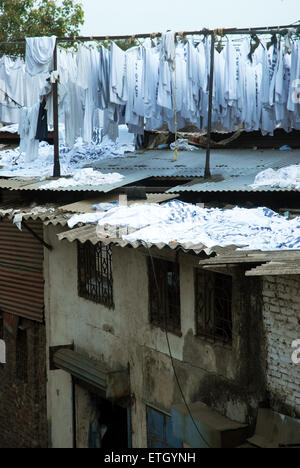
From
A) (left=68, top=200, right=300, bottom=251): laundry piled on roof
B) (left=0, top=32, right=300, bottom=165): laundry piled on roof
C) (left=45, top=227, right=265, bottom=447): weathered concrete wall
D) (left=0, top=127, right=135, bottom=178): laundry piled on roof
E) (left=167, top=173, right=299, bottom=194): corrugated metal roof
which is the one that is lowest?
(left=45, top=227, right=265, bottom=447): weathered concrete wall

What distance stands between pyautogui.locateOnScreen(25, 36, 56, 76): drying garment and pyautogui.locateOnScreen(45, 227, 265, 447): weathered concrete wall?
2997 millimetres

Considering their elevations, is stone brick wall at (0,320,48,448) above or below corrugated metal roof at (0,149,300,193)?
below

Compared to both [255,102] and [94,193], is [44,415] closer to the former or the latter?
[94,193]

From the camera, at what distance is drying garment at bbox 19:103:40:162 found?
13438 mm

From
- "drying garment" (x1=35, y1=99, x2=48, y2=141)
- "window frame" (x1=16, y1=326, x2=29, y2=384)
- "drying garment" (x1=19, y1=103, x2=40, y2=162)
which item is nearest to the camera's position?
"drying garment" (x1=35, y1=99, x2=48, y2=141)

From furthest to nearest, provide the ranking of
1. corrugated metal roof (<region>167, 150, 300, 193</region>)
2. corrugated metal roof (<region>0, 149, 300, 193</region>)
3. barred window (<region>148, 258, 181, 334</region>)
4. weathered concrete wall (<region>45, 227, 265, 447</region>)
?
corrugated metal roof (<region>0, 149, 300, 193</region>) < corrugated metal roof (<region>167, 150, 300, 193</region>) < barred window (<region>148, 258, 181, 334</region>) < weathered concrete wall (<region>45, 227, 265, 447</region>)

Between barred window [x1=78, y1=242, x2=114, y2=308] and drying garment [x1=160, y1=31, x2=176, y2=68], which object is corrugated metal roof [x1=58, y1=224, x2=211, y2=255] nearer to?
barred window [x1=78, y1=242, x2=114, y2=308]

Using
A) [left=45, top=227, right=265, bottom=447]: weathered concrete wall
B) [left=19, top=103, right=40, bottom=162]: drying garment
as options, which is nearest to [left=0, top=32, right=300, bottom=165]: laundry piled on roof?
[left=19, top=103, right=40, bottom=162]: drying garment

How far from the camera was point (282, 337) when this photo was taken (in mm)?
7766

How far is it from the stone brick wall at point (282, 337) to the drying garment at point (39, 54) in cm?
675

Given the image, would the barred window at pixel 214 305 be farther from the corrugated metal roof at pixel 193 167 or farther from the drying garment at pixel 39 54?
the drying garment at pixel 39 54

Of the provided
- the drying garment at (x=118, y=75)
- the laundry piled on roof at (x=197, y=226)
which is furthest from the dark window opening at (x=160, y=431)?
the drying garment at (x=118, y=75)

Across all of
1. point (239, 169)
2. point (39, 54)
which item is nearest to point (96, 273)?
point (239, 169)

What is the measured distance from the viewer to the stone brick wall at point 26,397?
43.9 ft
